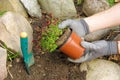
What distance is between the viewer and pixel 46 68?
9.09ft

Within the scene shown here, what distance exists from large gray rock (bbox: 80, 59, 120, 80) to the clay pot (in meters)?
0.18

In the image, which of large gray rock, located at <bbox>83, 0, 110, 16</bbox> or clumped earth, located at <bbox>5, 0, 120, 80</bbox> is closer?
clumped earth, located at <bbox>5, 0, 120, 80</bbox>

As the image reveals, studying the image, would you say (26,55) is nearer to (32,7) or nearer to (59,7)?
(32,7)

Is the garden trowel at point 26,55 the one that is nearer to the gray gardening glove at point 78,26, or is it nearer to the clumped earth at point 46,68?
the clumped earth at point 46,68

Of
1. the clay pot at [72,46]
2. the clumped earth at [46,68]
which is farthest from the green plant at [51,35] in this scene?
the clumped earth at [46,68]

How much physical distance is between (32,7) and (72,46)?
0.66 m

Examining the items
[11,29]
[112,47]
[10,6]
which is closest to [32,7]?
[10,6]

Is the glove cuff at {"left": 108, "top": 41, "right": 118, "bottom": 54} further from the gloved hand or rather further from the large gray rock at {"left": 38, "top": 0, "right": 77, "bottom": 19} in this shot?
the large gray rock at {"left": 38, "top": 0, "right": 77, "bottom": 19}

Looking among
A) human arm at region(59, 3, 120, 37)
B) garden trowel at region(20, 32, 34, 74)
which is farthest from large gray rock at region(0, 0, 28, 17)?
human arm at region(59, 3, 120, 37)

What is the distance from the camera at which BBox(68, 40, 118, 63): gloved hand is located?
8.86 feet

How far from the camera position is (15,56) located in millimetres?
2725

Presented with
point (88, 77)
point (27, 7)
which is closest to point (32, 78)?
point (88, 77)

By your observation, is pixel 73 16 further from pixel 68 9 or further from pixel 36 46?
pixel 36 46

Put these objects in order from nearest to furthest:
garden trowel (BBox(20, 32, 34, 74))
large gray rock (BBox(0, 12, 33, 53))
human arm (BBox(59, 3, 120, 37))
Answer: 1. garden trowel (BBox(20, 32, 34, 74))
2. large gray rock (BBox(0, 12, 33, 53))
3. human arm (BBox(59, 3, 120, 37))
